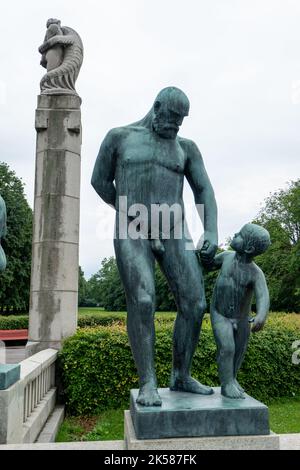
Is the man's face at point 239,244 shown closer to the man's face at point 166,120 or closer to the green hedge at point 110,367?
the man's face at point 166,120

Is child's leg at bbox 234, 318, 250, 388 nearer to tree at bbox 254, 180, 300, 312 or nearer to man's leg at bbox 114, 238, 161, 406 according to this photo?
man's leg at bbox 114, 238, 161, 406

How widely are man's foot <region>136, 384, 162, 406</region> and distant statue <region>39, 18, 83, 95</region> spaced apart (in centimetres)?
775

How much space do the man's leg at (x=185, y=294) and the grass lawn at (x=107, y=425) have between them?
4.60m

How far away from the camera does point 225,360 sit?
337 centimetres

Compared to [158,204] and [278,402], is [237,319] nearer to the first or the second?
[158,204]

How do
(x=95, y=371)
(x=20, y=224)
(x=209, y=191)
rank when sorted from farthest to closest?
(x=20, y=224)
(x=95, y=371)
(x=209, y=191)

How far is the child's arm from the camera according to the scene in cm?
324

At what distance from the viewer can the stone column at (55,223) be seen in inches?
365

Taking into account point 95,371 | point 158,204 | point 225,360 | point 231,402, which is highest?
point 158,204

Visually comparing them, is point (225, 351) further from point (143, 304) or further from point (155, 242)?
point (155, 242)

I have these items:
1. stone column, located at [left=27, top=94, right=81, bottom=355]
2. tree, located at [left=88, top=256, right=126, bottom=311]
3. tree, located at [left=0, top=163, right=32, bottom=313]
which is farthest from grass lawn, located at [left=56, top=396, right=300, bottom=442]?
tree, located at [left=88, top=256, right=126, bottom=311]
